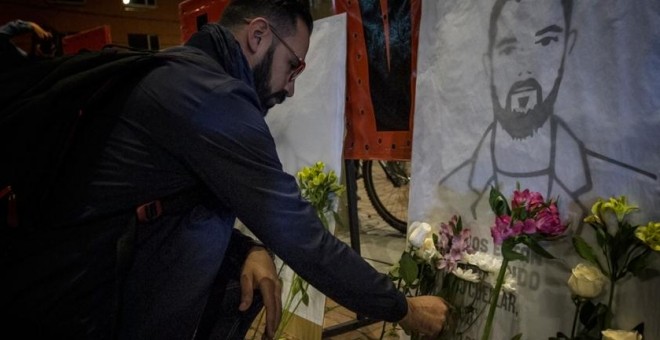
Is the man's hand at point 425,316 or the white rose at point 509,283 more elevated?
the white rose at point 509,283

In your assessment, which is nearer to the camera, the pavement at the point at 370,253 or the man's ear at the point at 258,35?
the man's ear at the point at 258,35

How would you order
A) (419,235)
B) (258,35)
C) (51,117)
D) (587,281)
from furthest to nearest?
(419,235)
(258,35)
(587,281)
(51,117)

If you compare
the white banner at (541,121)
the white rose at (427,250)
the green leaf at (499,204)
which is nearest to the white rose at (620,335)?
the white banner at (541,121)

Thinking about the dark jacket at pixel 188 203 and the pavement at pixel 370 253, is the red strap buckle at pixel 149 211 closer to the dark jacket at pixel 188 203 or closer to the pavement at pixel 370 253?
the dark jacket at pixel 188 203

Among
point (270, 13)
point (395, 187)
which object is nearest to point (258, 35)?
point (270, 13)

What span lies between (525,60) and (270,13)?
0.59 m

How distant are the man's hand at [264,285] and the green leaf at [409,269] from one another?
313 mm

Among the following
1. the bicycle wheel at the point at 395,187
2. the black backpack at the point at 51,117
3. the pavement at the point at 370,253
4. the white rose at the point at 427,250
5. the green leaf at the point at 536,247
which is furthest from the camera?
the bicycle wheel at the point at 395,187

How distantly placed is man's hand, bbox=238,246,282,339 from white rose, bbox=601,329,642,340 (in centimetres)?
63

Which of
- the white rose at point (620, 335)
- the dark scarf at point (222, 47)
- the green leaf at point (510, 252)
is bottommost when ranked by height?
the white rose at point (620, 335)

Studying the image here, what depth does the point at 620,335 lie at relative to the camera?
82 cm

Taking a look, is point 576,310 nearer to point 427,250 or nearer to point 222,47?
point 427,250

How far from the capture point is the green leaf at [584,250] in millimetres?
900

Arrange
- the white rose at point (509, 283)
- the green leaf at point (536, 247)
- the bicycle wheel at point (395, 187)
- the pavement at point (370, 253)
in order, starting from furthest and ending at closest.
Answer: the bicycle wheel at point (395, 187), the pavement at point (370, 253), the white rose at point (509, 283), the green leaf at point (536, 247)
